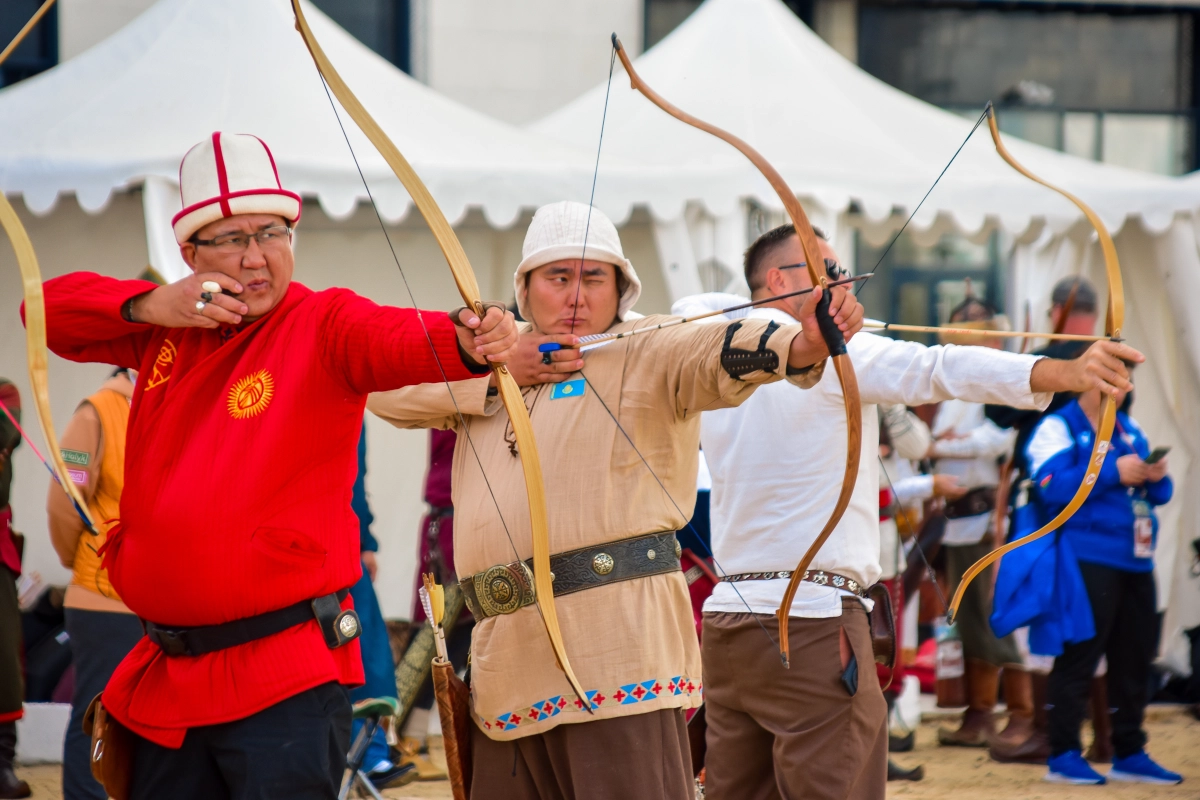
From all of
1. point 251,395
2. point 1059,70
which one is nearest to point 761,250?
point 251,395

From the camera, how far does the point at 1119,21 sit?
8.16 meters

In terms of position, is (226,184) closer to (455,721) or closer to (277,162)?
(455,721)

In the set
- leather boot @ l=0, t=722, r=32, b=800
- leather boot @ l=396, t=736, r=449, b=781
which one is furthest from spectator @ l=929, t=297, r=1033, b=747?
leather boot @ l=0, t=722, r=32, b=800

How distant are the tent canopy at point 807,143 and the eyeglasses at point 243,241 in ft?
9.29

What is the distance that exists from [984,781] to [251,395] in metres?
3.35

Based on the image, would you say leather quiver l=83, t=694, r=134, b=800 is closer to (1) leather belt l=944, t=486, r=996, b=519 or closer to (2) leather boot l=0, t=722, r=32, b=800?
(2) leather boot l=0, t=722, r=32, b=800

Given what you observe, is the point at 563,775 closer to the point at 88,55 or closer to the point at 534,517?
the point at 534,517

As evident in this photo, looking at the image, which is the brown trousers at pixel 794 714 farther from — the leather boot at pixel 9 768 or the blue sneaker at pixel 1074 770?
the leather boot at pixel 9 768

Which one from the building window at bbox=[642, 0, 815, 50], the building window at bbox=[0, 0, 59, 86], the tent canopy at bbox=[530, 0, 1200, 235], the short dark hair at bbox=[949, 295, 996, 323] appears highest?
the building window at bbox=[642, 0, 815, 50]

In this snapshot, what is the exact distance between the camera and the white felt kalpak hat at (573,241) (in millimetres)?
2338

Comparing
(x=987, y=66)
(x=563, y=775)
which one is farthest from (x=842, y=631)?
(x=987, y=66)

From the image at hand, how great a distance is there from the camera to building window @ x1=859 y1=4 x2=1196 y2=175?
7.87 m

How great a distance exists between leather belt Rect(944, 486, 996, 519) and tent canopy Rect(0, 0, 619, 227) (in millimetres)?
1719

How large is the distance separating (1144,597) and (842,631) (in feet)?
7.39
